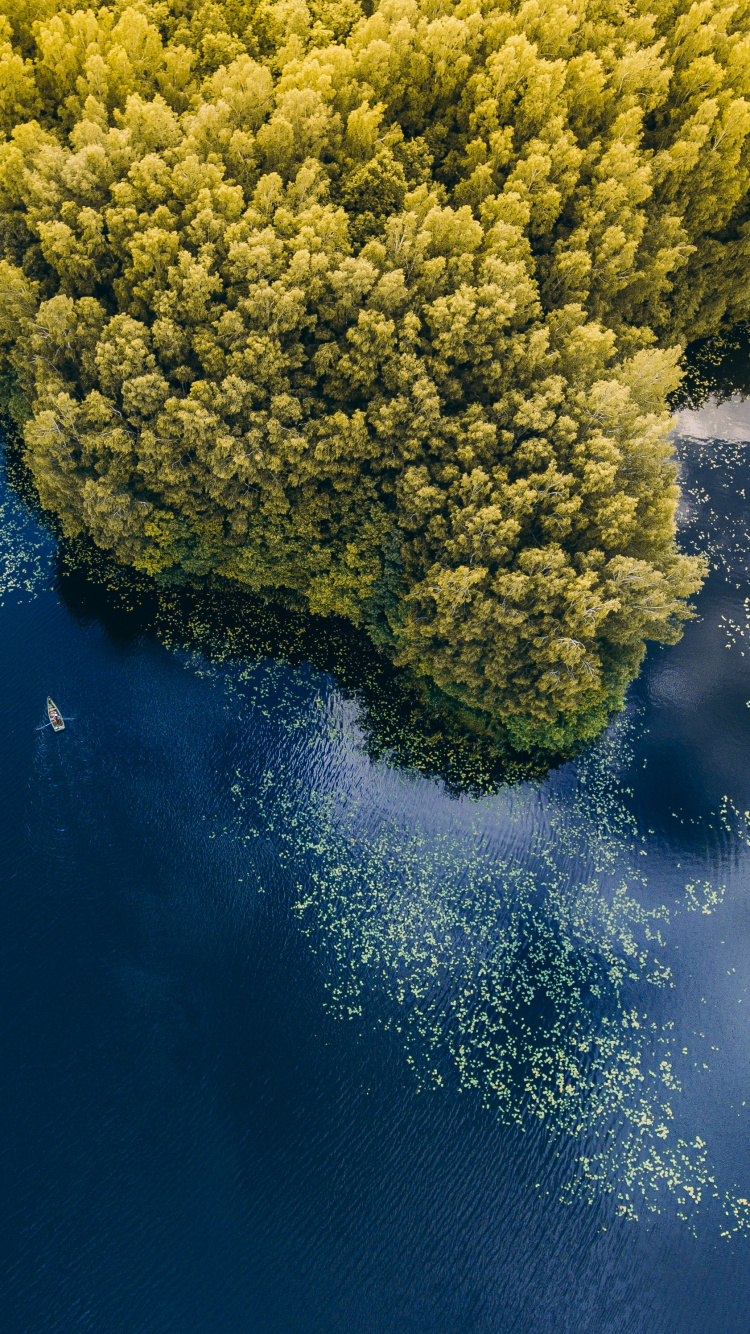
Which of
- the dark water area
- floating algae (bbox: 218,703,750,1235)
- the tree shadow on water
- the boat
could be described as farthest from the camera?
the tree shadow on water

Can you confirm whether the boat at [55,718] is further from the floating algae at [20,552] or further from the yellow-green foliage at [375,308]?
the yellow-green foliage at [375,308]

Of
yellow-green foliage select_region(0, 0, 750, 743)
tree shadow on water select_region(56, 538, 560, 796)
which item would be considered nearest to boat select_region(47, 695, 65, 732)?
tree shadow on water select_region(56, 538, 560, 796)

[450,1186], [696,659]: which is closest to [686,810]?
[696,659]

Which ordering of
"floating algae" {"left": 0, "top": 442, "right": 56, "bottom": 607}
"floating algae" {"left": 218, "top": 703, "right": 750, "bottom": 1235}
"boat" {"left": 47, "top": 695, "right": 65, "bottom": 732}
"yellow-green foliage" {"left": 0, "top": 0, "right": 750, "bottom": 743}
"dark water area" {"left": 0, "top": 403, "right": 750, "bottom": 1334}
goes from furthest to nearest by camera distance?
"floating algae" {"left": 0, "top": 442, "right": 56, "bottom": 607}, "boat" {"left": 47, "top": 695, "right": 65, "bottom": 732}, "yellow-green foliage" {"left": 0, "top": 0, "right": 750, "bottom": 743}, "floating algae" {"left": 218, "top": 703, "right": 750, "bottom": 1235}, "dark water area" {"left": 0, "top": 403, "right": 750, "bottom": 1334}

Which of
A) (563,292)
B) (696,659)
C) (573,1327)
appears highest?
(563,292)

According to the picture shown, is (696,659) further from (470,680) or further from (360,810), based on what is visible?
(360,810)

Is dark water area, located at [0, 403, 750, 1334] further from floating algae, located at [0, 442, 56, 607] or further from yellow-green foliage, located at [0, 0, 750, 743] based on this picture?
yellow-green foliage, located at [0, 0, 750, 743]
